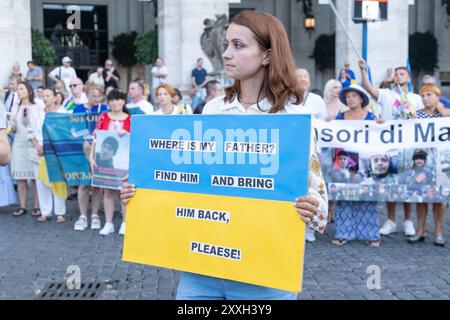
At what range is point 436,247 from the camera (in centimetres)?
782

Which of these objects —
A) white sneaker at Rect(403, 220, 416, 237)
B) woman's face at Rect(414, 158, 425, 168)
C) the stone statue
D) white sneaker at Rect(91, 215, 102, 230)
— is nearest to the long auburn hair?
woman's face at Rect(414, 158, 425, 168)

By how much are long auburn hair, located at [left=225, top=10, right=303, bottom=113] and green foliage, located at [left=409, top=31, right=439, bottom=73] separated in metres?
28.3

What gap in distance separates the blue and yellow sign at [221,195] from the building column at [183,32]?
1658 cm

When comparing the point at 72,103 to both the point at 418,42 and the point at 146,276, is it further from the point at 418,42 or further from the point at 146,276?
the point at 418,42

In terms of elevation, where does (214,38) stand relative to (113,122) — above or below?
above

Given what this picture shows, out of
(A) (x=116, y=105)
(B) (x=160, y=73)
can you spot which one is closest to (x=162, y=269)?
(A) (x=116, y=105)

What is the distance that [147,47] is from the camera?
25000 mm

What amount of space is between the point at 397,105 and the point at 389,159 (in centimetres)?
114

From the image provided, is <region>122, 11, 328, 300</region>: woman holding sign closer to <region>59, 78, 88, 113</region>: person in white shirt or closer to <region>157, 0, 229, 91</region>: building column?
<region>59, 78, 88, 113</region>: person in white shirt

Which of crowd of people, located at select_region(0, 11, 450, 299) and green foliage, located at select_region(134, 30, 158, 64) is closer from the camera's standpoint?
crowd of people, located at select_region(0, 11, 450, 299)

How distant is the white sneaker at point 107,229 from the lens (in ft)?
28.4

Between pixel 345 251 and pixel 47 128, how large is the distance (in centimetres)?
453

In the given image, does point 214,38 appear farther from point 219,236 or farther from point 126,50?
point 219,236

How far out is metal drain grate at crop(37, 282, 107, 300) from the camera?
225 inches
